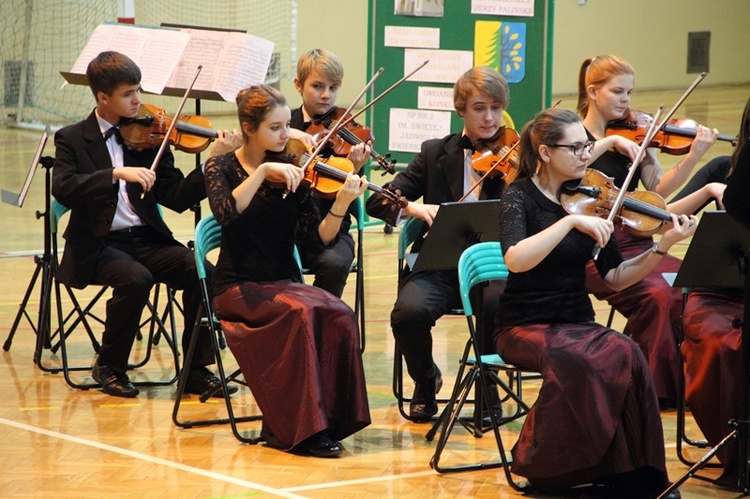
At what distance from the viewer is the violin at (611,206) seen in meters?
3.28

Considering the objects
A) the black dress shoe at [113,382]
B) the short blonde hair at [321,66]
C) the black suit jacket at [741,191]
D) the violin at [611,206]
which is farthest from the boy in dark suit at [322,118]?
the black suit jacket at [741,191]

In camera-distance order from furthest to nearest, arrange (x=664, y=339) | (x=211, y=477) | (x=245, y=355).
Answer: (x=664, y=339) < (x=245, y=355) < (x=211, y=477)

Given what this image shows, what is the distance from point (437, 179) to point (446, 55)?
8.90 ft

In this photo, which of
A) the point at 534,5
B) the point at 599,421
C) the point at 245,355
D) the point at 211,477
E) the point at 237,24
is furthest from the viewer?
the point at 237,24

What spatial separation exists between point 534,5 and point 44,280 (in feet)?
11.2

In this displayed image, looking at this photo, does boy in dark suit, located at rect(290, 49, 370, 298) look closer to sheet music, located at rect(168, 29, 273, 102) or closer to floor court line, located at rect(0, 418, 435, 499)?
sheet music, located at rect(168, 29, 273, 102)

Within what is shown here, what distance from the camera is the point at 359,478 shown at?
11.2ft

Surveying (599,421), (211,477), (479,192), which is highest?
(479,192)

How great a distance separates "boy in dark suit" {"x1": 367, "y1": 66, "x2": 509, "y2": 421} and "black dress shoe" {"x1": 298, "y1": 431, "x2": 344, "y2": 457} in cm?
46

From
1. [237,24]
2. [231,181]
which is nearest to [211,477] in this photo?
[231,181]

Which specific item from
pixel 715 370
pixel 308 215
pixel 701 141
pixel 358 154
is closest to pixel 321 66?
pixel 358 154

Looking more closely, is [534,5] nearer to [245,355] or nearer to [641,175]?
[641,175]

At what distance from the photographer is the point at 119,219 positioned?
175 inches

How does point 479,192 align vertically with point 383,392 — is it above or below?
above
